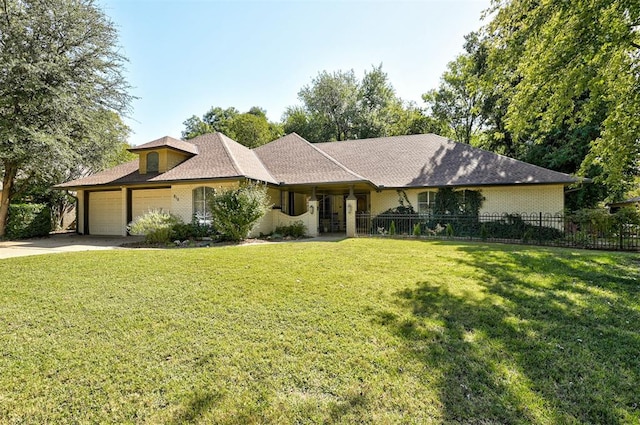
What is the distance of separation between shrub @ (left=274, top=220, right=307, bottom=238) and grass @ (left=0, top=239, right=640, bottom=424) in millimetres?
8019

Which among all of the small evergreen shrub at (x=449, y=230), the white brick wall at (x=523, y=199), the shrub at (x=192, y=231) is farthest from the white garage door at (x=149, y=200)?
the white brick wall at (x=523, y=199)

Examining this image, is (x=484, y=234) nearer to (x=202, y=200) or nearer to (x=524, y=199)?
(x=524, y=199)

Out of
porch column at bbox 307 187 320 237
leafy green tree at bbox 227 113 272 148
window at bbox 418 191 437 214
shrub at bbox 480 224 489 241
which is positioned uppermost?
leafy green tree at bbox 227 113 272 148

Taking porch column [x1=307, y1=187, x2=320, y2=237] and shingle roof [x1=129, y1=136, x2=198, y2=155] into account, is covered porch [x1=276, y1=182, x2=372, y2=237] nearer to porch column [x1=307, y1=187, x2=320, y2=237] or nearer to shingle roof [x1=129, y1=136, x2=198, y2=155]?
porch column [x1=307, y1=187, x2=320, y2=237]

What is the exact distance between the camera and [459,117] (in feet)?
100

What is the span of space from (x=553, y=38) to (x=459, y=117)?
2369cm

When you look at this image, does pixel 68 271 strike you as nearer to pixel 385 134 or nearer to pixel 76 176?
pixel 76 176

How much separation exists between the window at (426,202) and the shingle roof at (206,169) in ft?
25.6

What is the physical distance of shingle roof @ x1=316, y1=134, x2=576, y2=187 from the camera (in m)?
15.8

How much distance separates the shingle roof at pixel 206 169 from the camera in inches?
581

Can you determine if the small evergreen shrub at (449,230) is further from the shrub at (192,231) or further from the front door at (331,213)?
the shrub at (192,231)

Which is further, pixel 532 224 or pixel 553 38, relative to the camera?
pixel 532 224

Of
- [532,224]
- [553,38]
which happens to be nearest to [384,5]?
[553,38]

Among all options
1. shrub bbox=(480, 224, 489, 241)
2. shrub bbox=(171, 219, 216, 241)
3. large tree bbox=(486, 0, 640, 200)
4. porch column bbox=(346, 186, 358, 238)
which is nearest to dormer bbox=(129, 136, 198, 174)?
shrub bbox=(171, 219, 216, 241)
